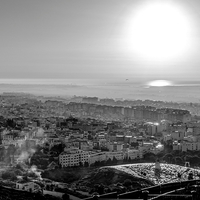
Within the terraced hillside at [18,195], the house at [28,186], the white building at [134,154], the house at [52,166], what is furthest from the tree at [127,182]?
the white building at [134,154]

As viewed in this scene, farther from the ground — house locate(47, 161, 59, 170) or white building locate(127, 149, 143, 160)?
white building locate(127, 149, 143, 160)

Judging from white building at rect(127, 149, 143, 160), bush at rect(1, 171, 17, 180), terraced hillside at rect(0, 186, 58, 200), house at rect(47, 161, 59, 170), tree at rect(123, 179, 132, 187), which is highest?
white building at rect(127, 149, 143, 160)

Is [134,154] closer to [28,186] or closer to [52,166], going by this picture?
[52,166]

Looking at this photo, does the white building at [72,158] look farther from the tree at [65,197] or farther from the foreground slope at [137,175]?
the tree at [65,197]

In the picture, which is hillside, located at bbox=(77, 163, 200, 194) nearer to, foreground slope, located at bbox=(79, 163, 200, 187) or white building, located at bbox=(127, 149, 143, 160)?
foreground slope, located at bbox=(79, 163, 200, 187)

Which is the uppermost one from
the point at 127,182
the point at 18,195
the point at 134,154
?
the point at 134,154

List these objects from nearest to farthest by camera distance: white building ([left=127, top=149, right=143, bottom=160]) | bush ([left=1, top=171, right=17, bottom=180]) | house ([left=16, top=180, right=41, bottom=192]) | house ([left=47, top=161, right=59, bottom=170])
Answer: house ([left=16, top=180, right=41, bottom=192])
bush ([left=1, top=171, right=17, bottom=180])
house ([left=47, top=161, right=59, bottom=170])
white building ([left=127, top=149, right=143, bottom=160])

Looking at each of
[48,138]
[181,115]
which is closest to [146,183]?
[48,138]

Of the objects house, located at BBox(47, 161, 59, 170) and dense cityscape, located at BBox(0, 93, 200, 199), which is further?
house, located at BBox(47, 161, 59, 170)

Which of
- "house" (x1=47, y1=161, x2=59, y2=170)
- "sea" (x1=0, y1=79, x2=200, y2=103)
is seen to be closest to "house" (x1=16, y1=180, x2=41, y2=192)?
"house" (x1=47, y1=161, x2=59, y2=170)

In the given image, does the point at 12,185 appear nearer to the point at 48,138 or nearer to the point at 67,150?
the point at 67,150

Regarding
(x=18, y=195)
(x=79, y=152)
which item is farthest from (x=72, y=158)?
(x=18, y=195)
